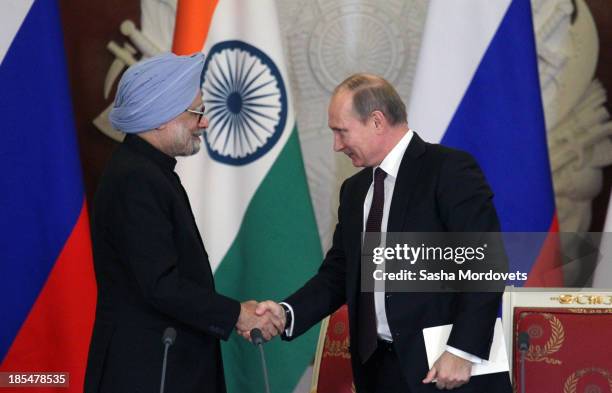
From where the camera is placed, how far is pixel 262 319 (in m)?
2.76

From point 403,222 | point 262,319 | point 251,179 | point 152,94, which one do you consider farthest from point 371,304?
point 251,179

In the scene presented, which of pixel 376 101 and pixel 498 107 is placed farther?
pixel 498 107

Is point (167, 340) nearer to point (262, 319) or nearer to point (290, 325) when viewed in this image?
point (262, 319)

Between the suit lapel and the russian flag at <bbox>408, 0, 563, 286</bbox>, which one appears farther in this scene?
the russian flag at <bbox>408, 0, 563, 286</bbox>

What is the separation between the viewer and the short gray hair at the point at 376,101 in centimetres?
261

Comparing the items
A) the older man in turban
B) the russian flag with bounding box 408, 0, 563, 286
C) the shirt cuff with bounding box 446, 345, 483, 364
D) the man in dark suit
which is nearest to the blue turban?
the older man in turban

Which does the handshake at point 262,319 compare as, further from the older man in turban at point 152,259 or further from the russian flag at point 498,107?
the russian flag at point 498,107

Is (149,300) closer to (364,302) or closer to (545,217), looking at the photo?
(364,302)

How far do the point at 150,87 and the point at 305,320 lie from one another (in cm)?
90

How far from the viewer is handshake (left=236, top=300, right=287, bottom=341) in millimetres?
2691

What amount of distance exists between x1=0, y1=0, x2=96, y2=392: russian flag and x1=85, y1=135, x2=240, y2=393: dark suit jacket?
1124 mm

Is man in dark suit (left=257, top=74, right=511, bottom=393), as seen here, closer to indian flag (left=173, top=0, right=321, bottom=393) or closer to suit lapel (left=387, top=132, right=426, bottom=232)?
suit lapel (left=387, top=132, right=426, bottom=232)

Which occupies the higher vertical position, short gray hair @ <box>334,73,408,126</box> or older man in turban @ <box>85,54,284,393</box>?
short gray hair @ <box>334,73,408,126</box>

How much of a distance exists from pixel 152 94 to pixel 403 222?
793 millimetres
